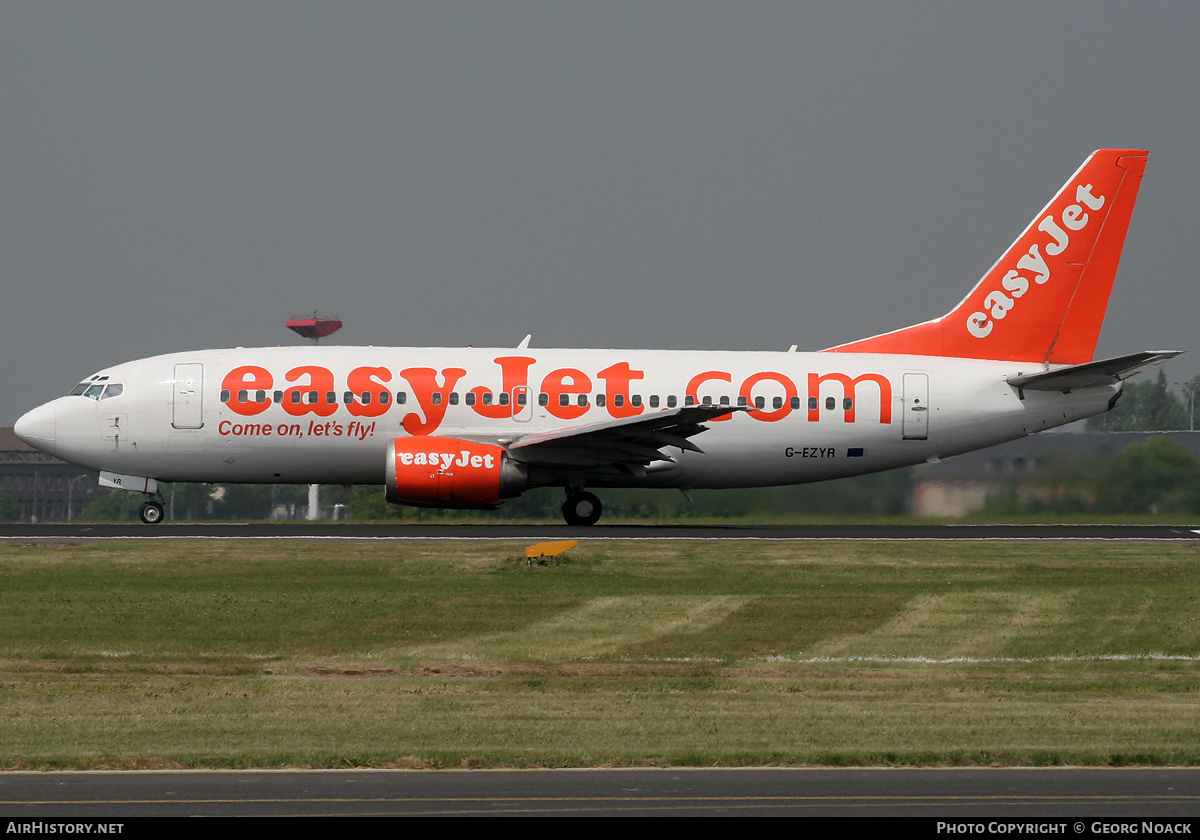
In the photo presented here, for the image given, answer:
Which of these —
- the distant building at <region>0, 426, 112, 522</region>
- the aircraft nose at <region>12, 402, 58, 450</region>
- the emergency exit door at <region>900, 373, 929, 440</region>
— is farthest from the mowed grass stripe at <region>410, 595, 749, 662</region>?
the distant building at <region>0, 426, 112, 522</region>

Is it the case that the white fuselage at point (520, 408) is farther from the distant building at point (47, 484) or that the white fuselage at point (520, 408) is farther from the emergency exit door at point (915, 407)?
the distant building at point (47, 484)

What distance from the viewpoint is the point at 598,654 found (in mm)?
18891

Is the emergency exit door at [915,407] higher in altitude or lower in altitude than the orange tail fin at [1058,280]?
lower

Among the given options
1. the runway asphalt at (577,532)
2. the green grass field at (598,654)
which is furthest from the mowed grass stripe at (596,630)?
the runway asphalt at (577,532)

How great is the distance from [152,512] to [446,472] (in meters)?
7.65

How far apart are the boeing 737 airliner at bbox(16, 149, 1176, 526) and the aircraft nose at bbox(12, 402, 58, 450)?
0.19ft

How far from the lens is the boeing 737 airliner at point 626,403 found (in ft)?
106

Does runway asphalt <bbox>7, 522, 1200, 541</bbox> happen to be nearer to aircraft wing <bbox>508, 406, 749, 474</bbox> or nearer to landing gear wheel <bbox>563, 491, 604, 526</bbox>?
landing gear wheel <bbox>563, 491, 604, 526</bbox>

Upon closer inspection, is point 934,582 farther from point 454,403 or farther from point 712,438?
point 454,403

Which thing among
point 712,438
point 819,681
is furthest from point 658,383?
point 819,681

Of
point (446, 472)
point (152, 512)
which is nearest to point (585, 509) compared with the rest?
point (446, 472)

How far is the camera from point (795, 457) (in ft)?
113

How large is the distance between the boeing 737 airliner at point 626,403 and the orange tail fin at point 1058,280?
47 millimetres

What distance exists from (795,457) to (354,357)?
11.0 meters
